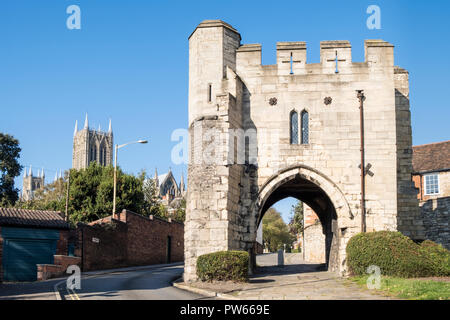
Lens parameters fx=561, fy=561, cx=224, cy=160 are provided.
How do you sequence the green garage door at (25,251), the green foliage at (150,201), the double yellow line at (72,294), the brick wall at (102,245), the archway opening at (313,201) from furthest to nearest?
1. the green foliage at (150,201)
2. the brick wall at (102,245)
3. the green garage door at (25,251)
4. the archway opening at (313,201)
5. the double yellow line at (72,294)

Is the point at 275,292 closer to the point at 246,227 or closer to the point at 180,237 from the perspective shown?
the point at 246,227

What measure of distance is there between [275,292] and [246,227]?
600 cm

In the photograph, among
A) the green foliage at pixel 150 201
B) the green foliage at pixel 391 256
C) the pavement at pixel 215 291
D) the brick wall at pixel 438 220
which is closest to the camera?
the pavement at pixel 215 291

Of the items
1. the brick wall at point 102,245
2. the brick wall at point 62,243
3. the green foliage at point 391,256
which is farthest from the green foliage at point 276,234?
the green foliage at point 391,256

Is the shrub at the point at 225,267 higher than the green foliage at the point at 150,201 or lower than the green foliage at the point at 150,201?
lower

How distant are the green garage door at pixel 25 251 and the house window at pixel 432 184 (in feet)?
83.6

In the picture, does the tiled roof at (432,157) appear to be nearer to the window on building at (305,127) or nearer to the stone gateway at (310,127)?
the stone gateway at (310,127)

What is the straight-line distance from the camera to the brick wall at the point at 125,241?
1113 inches

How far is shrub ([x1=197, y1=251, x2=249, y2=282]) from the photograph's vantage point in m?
18.1

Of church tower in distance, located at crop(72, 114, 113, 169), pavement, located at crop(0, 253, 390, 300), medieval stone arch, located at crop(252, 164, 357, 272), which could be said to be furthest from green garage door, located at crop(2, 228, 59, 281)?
church tower in distance, located at crop(72, 114, 113, 169)

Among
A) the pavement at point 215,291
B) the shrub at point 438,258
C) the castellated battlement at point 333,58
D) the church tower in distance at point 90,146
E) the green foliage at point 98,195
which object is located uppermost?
the church tower in distance at point 90,146
